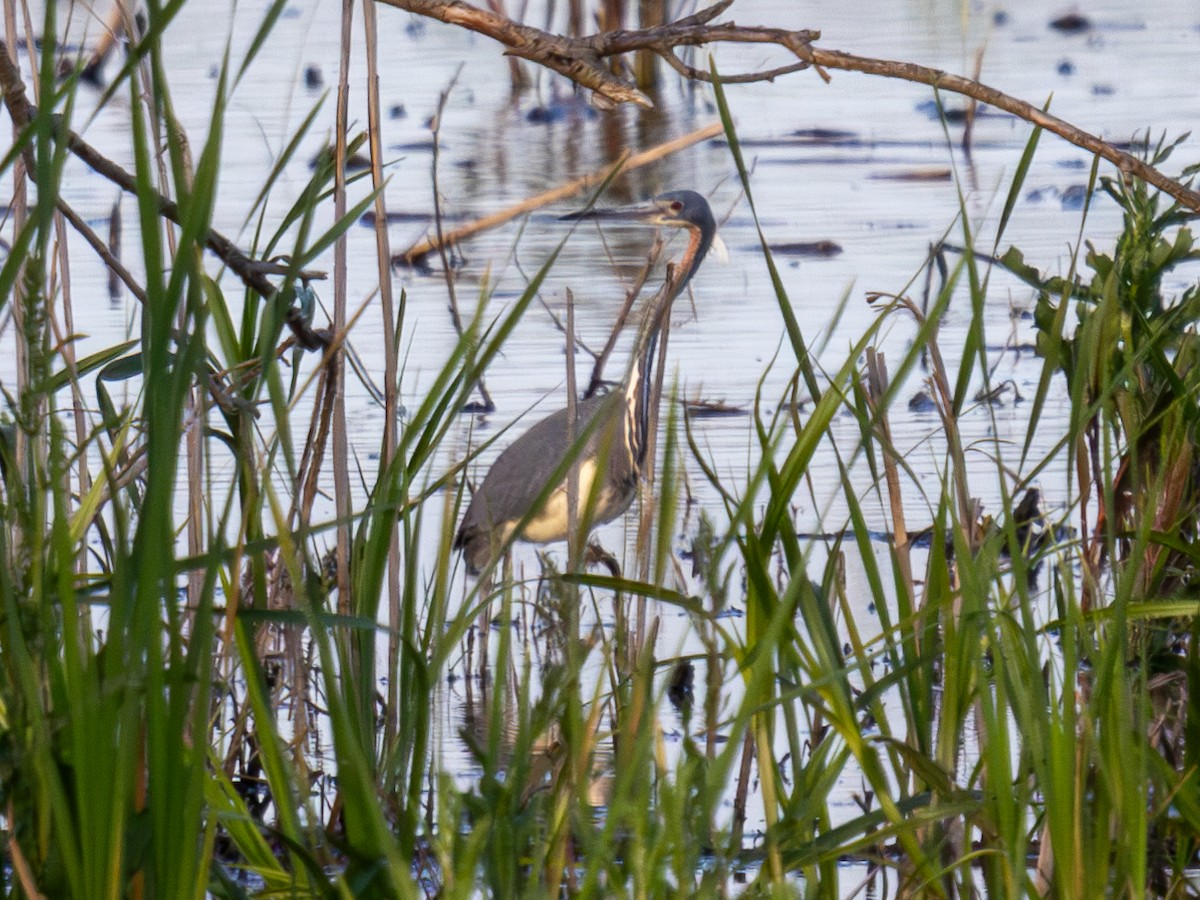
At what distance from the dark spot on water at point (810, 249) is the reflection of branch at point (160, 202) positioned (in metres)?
3.22

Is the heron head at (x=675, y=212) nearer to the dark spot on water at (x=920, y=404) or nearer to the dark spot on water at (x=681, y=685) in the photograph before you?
the dark spot on water at (x=920, y=404)

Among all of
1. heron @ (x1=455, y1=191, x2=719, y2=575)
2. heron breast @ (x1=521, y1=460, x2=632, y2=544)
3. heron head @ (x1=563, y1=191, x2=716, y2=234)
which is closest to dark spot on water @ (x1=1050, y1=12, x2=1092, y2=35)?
heron head @ (x1=563, y1=191, x2=716, y2=234)

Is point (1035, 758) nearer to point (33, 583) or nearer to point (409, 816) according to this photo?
point (409, 816)

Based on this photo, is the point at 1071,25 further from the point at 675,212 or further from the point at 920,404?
the point at 920,404

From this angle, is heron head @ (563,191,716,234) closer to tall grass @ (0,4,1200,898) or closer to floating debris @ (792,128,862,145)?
tall grass @ (0,4,1200,898)

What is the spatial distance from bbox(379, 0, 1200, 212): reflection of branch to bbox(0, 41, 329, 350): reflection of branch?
0.83 ft

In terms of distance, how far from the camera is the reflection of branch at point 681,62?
4.47ft

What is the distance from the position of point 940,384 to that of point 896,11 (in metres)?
7.38

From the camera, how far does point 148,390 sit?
1.05 m

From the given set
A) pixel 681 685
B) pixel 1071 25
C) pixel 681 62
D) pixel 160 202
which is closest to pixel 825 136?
pixel 1071 25

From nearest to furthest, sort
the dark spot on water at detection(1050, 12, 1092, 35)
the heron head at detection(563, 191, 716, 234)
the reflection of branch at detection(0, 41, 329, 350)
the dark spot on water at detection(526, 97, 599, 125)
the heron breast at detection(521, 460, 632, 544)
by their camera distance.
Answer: the reflection of branch at detection(0, 41, 329, 350) < the heron breast at detection(521, 460, 632, 544) < the heron head at detection(563, 191, 716, 234) < the dark spot on water at detection(526, 97, 599, 125) < the dark spot on water at detection(1050, 12, 1092, 35)

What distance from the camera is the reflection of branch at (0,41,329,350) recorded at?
129 cm

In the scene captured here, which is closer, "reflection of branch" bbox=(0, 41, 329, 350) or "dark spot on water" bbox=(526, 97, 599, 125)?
"reflection of branch" bbox=(0, 41, 329, 350)

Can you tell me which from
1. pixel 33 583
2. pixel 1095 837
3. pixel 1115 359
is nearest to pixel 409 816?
pixel 33 583
